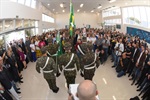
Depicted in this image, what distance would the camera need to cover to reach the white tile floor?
6.02 meters

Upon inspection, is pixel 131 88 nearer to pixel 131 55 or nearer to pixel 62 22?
pixel 131 55

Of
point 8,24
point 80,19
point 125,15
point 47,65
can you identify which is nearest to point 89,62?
point 47,65

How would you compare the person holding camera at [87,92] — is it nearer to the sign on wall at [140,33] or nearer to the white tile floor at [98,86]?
the white tile floor at [98,86]

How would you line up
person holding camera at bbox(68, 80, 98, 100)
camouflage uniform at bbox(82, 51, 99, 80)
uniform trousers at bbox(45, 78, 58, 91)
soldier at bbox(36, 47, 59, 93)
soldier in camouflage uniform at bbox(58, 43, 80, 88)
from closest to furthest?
person holding camera at bbox(68, 80, 98, 100), soldier in camouflage uniform at bbox(58, 43, 80, 88), soldier at bbox(36, 47, 59, 93), camouflage uniform at bbox(82, 51, 99, 80), uniform trousers at bbox(45, 78, 58, 91)

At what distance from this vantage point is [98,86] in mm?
6723

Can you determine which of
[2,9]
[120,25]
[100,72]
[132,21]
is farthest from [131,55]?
[120,25]

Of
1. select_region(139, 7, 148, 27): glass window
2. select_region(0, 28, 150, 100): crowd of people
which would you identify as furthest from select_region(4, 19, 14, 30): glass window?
select_region(139, 7, 148, 27): glass window

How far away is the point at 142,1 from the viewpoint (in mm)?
15609

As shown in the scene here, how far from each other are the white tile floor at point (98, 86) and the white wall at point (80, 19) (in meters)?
31.9

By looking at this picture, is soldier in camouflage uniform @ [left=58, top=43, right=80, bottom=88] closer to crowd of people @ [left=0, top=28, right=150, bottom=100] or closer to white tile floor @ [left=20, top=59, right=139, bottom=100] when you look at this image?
crowd of people @ [left=0, top=28, right=150, bottom=100]

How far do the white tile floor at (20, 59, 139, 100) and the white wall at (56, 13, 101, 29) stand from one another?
31898mm

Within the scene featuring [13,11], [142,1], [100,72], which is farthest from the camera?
[142,1]

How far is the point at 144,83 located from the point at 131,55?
1.81 m

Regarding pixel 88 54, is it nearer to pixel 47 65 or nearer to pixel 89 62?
pixel 89 62
